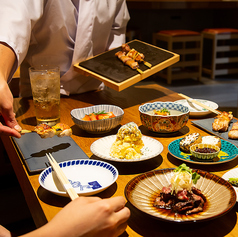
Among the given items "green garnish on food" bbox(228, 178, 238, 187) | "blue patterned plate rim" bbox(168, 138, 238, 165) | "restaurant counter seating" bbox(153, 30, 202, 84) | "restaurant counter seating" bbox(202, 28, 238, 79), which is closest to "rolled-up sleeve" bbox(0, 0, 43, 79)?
"blue patterned plate rim" bbox(168, 138, 238, 165)

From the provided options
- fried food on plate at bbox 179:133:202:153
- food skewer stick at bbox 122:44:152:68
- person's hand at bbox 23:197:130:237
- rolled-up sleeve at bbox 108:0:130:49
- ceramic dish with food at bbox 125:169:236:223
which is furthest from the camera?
rolled-up sleeve at bbox 108:0:130:49

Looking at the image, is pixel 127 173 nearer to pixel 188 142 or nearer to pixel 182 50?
pixel 188 142

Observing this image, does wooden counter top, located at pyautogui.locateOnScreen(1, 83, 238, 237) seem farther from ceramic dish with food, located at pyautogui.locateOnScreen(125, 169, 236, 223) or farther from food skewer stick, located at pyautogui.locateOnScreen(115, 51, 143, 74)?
food skewer stick, located at pyautogui.locateOnScreen(115, 51, 143, 74)

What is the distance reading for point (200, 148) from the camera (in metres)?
1.18

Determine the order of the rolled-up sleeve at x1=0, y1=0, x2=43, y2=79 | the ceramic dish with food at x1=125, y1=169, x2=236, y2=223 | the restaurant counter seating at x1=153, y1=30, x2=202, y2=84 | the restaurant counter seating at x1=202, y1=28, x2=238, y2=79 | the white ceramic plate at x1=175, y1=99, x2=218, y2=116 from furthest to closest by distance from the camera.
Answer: the restaurant counter seating at x1=202, y1=28, x2=238, y2=79 < the restaurant counter seating at x1=153, y1=30, x2=202, y2=84 < the white ceramic plate at x1=175, y1=99, x2=218, y2=116 < the rolled-up sleeve at x1=0, y1=0, x2=43, y2=79 < the ceramic dish with food at x1=125, y1=169, x2=236, y2=223

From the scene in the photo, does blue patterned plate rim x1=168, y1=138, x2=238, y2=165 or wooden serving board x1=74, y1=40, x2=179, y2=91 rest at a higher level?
wooden serving board x1=74, y1=40, x2=179, y2=91

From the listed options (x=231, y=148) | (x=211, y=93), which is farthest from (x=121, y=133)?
(x=211, y=93)

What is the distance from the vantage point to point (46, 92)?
4.97 feet

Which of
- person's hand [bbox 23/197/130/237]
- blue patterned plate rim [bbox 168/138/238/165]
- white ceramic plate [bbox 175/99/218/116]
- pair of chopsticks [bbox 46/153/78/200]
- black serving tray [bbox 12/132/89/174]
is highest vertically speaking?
person's hand [bbox 23/197/130/237]

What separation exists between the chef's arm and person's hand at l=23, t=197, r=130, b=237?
0.43 metres

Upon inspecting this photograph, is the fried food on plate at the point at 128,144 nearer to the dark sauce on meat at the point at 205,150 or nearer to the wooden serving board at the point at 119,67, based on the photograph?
the dark sauce on meat at the point at 205,150

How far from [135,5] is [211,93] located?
193cm

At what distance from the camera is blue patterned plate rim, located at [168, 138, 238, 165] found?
110cm

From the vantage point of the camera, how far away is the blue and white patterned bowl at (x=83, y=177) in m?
0.94
